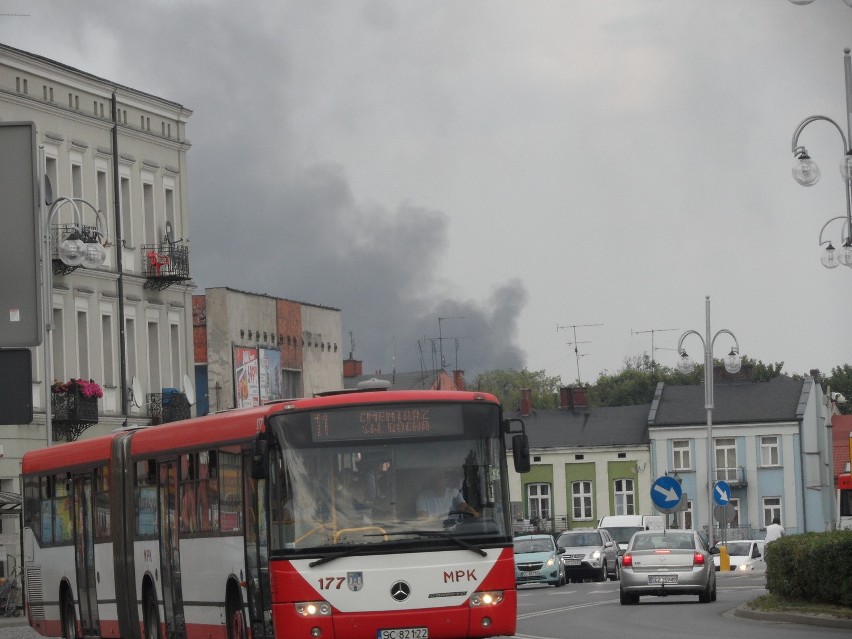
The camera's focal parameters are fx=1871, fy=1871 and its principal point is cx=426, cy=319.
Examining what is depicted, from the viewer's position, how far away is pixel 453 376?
118750 mm

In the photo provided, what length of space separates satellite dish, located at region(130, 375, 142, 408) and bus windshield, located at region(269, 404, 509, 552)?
120 feet

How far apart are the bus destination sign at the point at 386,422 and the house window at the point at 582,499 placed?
279 ft

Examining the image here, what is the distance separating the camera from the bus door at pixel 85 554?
27.0m

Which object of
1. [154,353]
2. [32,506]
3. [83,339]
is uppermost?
[83,339]

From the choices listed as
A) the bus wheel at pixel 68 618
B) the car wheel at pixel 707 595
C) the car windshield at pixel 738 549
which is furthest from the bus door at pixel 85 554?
the car windshield at pixel 738 549

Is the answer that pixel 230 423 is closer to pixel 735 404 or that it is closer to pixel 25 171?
pixel 25 171

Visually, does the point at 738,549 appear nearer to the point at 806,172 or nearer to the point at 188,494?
the point at 806,172

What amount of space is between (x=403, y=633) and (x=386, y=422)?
215cm

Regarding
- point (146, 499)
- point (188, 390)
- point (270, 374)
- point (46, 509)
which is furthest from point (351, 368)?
point (146, 499)

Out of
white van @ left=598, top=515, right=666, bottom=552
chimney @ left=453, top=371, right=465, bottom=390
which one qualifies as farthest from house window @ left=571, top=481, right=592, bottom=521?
white van @ left=598, top=515, right=666, bottom=552

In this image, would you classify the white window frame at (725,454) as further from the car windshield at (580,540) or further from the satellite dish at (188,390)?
the satellite dish at (188,390)

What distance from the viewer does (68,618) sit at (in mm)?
28422

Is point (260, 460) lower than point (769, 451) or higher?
higher

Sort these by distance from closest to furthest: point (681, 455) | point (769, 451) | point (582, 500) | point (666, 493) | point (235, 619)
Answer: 1. point (235, 619)
2. point (666, 493)
3. point (769, 451)
4. point (681, 455)
5. point (582, 500)
